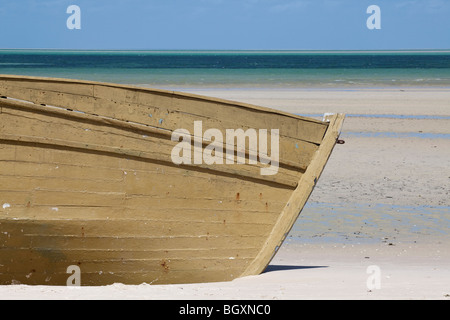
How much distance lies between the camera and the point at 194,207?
4980mm

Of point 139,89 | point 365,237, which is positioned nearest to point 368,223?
point 365,237

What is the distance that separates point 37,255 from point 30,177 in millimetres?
590

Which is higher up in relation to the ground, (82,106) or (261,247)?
(82,106)

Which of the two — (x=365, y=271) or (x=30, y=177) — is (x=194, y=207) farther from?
(x=365, y=271)

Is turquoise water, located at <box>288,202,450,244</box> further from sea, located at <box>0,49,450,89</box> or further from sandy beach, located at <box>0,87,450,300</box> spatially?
sea, located at <box>0,49,450,89</box>

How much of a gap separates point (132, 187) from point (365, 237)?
10.2 ft

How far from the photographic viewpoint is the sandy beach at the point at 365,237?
4527 mm

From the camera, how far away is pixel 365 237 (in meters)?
7.00

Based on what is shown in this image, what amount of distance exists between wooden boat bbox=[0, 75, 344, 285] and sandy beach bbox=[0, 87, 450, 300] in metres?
0.23

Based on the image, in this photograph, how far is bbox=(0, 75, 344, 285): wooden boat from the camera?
4.65 metres

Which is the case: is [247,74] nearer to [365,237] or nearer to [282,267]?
[365,237]

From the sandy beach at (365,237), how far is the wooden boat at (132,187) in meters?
0.23

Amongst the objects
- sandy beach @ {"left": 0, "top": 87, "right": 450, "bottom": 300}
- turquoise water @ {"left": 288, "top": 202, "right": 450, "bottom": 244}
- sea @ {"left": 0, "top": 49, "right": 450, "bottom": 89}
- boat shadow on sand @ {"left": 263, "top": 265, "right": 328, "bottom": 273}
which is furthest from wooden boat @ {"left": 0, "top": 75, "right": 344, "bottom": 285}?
sea @ {"left": 0, "top": 49, "right": 450, "bottom": 89}

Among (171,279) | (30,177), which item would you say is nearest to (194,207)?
(171,279)
